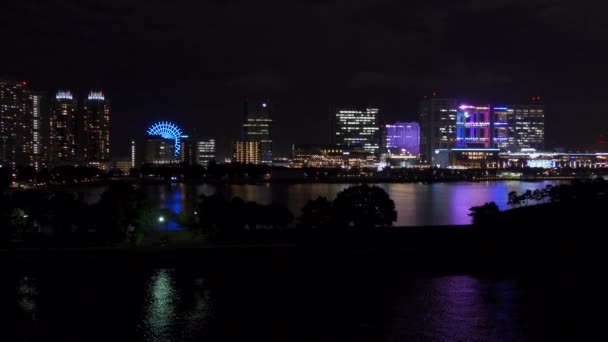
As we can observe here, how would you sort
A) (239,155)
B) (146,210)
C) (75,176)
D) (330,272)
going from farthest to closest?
1. (239,155)
2. (75,176)
3. (146,210)
4. (330,272)

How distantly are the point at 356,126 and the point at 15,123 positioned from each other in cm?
3754

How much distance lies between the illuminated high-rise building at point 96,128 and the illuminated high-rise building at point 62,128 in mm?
1771

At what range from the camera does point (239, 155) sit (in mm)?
75750

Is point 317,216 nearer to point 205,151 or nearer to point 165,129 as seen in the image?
point 165,129

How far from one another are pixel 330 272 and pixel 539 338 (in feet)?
11.7

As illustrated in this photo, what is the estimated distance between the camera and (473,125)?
62.7 metres

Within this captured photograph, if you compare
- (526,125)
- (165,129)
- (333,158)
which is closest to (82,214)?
(165,129)

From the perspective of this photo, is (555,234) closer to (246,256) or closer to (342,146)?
(246,256)

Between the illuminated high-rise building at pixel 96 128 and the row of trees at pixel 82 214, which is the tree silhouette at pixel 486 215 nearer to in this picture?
the row of trees at pixel 82 214

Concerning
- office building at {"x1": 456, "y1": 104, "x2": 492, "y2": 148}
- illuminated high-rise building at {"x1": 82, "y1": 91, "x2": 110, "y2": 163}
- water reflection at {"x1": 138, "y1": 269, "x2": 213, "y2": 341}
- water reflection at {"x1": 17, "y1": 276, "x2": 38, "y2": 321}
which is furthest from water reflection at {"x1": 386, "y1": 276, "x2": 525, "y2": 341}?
illuminated high-rise building at {"x1": 82, "y1": 91, "x2": 110, "y2": 163}

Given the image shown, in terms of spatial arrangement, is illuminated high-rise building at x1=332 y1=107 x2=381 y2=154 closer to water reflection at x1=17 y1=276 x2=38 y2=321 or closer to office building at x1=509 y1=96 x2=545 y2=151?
office building at x1=509 y1=96 x2=545 y2=151

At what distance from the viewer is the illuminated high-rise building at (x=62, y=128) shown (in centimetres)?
6309

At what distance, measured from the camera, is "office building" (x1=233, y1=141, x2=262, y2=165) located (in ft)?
247

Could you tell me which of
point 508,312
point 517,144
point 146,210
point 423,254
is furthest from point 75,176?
point 517,144
